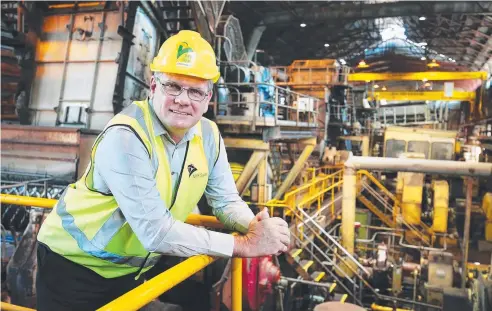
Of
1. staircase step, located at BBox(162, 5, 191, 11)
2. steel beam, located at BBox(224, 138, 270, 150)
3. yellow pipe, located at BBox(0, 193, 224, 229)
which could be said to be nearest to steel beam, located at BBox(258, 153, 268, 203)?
steel beam, located at BBox(224, 138, 270, 150)

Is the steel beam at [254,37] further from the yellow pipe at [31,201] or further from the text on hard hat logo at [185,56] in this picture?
the text on hard hat logo at [185,56]

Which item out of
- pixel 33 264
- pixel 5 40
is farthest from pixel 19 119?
pixel 33 264

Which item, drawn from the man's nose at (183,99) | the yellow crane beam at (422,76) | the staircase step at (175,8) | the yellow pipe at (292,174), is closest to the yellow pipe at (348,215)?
the yellow pipe at (292,174)

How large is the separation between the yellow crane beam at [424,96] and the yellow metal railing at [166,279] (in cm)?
2293

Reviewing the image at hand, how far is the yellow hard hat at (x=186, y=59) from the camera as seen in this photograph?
5.81 feet

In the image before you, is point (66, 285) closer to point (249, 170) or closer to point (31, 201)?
point (31, 201)

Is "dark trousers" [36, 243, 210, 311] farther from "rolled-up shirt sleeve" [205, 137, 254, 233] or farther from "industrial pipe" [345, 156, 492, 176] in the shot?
"industrial pipe" [345, 156, 492, 176]

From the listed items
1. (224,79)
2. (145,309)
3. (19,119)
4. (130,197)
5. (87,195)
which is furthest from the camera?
(224,79)

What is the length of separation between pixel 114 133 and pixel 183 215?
2.07 feet

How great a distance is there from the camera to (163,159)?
6.03 feet

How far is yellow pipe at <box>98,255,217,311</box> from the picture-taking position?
52.6 inches

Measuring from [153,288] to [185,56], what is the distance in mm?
1011

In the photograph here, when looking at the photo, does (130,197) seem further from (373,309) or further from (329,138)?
(329,138)

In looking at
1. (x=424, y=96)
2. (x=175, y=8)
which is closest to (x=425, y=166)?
(x=175, y=8)
